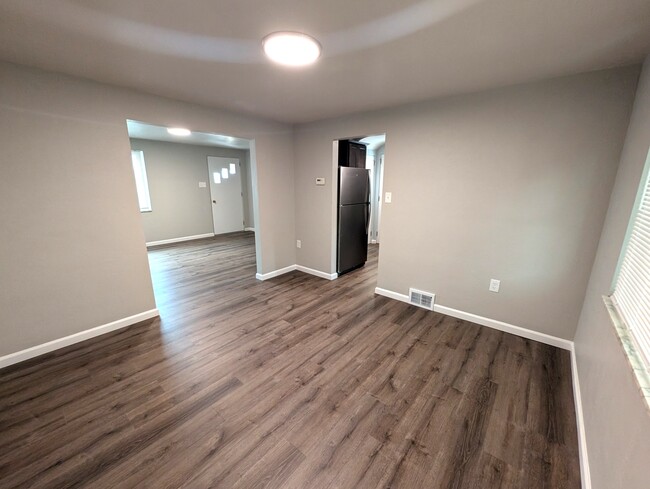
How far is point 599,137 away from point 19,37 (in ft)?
12.8

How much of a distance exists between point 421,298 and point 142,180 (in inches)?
243

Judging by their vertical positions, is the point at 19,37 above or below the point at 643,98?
above

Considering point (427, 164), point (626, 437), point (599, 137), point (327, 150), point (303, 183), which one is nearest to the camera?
point (626, 437)

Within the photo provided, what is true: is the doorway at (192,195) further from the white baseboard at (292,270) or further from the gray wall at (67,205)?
the gray wall at (67,205)

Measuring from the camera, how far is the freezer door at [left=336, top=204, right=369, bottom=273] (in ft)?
13.0

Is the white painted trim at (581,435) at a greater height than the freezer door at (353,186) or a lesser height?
lesser

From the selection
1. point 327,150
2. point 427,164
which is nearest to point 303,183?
point 327,150

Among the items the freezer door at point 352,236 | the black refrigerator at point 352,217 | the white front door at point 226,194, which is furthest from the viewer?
the white front door at point 226,194

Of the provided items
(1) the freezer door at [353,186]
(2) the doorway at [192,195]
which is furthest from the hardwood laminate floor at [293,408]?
(2) the doorway at [192,195]

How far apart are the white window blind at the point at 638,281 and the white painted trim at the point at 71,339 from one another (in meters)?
3.57

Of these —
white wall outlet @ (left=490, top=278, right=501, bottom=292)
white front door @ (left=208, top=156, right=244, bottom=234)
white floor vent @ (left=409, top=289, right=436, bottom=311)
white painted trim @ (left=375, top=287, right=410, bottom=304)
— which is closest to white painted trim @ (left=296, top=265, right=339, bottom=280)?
white painted trim @ (left=375, top=287, right=410, bottom=304)

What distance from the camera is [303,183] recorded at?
3967 mm

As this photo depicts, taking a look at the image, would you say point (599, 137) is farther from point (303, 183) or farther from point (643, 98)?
point (303, 183)

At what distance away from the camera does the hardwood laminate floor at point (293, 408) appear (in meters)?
1.31
